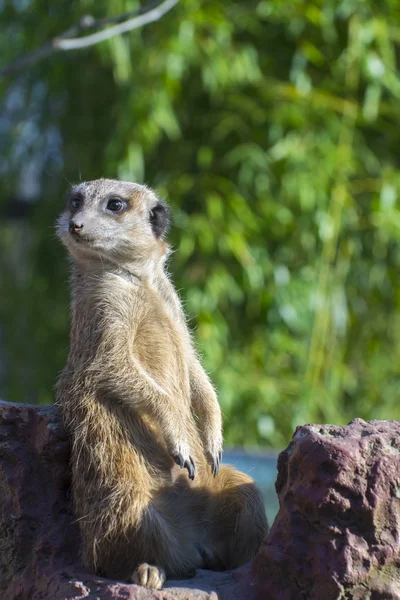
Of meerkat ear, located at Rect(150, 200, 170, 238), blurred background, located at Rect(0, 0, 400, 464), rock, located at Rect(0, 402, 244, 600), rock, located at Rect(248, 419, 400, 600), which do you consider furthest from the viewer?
blurred background, located at Rect(0, 0, 400, 464)

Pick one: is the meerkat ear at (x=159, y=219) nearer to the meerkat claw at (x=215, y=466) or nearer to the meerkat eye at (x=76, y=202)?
the meerkat eye at (x=76, y=202)

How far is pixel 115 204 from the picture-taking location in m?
2.94

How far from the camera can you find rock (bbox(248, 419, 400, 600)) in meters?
A: 2.05

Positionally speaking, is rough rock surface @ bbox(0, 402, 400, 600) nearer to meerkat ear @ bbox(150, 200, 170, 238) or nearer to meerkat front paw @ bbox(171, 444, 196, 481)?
meerkat front paw @ bbox(171, 444, 196, 481)

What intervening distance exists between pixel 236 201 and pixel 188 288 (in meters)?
0.56

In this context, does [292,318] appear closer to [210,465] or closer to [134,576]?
[210,465]

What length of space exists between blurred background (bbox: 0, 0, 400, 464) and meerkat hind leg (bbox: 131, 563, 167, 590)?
307 cm

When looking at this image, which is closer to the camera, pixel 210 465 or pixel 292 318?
pixel 210 465

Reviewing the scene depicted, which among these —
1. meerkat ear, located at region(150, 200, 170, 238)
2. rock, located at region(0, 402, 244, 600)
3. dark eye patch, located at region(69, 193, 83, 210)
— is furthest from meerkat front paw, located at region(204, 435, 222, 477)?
dark eye patch, located at region(69, 193, 83, 210)

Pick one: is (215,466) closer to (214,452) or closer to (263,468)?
(214,452)

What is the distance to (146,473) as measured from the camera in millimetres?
2510

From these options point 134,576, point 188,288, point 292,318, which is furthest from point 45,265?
point 134,576

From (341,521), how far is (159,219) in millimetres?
1310

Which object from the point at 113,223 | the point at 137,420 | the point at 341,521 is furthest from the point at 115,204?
the point at 341,521
